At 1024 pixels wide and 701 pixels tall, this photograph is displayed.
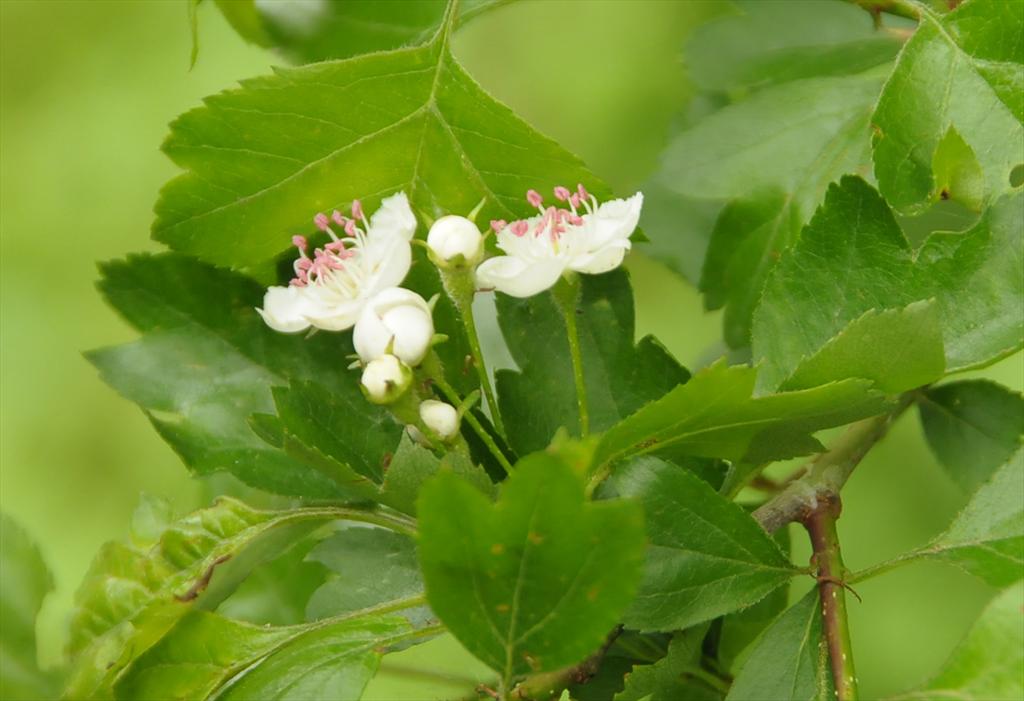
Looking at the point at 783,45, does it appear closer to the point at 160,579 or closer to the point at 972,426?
the point at 972,426

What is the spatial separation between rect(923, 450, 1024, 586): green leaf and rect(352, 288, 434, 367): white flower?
199 mm

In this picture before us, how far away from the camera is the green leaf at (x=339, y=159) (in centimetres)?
49

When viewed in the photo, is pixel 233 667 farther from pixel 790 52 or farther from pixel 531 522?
pixel 790 52

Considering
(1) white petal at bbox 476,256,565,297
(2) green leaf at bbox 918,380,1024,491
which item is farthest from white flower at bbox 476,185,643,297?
(2) green leaf at bbox 918,380,1024,491

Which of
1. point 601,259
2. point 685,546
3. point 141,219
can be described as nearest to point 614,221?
point 601,259

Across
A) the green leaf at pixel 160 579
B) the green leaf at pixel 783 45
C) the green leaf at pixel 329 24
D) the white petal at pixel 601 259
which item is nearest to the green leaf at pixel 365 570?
the green leaf at pixel 160 579

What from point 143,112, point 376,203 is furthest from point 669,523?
point 143,112

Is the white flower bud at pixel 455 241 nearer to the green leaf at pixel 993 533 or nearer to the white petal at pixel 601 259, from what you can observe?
the white petal at pixel 601 259

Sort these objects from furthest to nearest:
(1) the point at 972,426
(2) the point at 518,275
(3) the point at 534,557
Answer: (1) the point at 972,426, (2) the point at 518,275, (3) the point at 534,557

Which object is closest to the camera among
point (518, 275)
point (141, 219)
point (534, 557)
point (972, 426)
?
point (534, 557)

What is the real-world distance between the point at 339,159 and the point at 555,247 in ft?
0.36

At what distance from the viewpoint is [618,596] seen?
0.33 m

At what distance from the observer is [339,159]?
49cm

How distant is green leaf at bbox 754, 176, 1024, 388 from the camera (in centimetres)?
41
